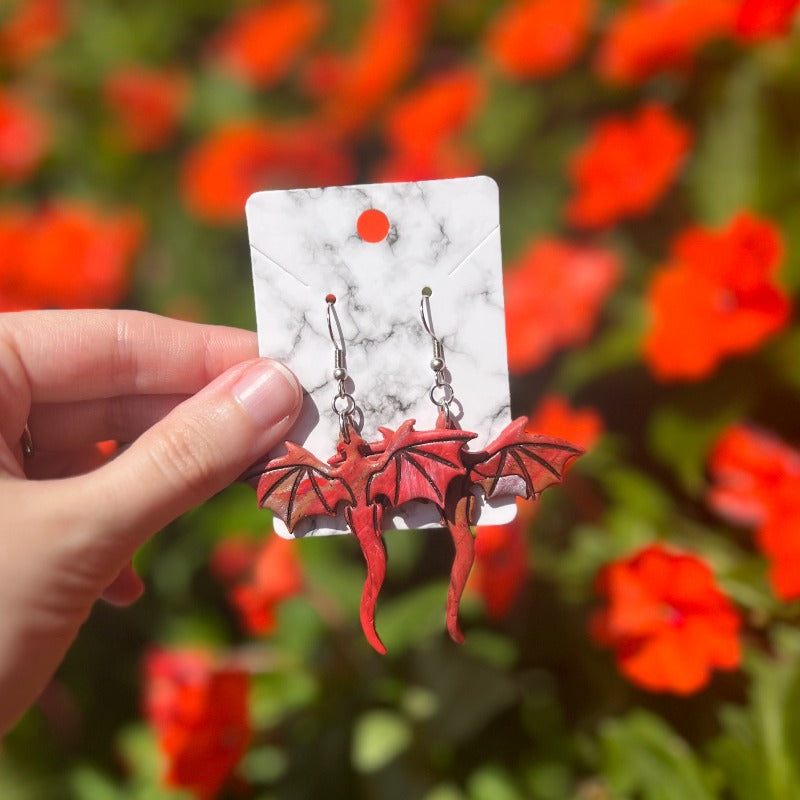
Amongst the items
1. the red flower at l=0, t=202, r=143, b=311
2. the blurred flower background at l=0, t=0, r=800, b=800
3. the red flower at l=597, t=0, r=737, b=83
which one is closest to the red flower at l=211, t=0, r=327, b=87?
the blurred flower background at l=0, t=0, r=800, b=800

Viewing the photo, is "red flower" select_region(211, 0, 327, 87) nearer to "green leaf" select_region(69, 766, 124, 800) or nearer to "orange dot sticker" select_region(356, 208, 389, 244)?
"orange dot sticker" select_region(356, 208, 389, 244)

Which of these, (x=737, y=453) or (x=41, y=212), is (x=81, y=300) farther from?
(x=737, y=453)

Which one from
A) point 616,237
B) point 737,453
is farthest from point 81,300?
point 737,453

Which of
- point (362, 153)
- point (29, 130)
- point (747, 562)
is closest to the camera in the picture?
point (747, 562)

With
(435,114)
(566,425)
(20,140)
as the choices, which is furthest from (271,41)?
(566,425)

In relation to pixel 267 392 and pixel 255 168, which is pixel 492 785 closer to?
pixel 267 392

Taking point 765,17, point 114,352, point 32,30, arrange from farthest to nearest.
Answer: point 32,30 < point 765,17 < point 114,352
